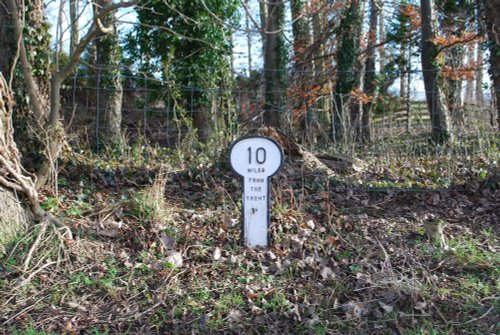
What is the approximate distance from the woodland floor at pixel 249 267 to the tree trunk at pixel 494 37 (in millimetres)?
1923

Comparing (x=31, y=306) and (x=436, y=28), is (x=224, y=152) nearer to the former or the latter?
(x=31, y=306)

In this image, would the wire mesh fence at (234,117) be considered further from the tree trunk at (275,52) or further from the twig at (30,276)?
the twig at (30,276)

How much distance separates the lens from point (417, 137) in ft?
31.4

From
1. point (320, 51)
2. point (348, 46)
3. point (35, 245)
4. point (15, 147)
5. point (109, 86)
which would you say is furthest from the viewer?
point (320, 51)

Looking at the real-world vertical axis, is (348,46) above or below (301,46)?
below

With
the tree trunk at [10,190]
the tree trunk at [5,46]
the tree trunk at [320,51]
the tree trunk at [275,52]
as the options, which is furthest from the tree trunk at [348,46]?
the tree trunk at [10,190]

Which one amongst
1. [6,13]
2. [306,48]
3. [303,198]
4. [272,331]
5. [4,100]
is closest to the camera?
[272,331]

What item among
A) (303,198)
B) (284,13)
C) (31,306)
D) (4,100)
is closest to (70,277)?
(31,306)

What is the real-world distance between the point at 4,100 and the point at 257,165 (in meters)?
2.99

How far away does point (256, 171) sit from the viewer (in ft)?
18.9

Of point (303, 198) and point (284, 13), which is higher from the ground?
point (284, 13)

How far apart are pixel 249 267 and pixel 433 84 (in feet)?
28.3

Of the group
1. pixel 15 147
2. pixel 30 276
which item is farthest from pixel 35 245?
pixel 15 147

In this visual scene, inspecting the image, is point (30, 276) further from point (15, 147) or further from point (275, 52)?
point (275, 52)
